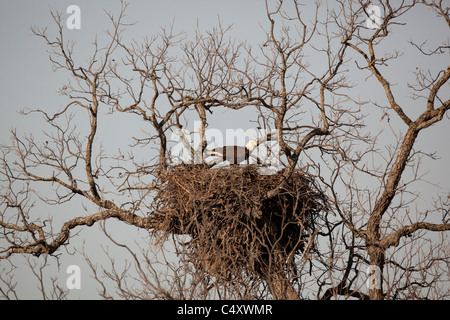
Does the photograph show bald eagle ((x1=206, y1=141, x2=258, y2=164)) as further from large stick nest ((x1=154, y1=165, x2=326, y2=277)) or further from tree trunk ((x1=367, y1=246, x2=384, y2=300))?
tree trunk ((x1=367, y1=246, x2=384, y2=300))

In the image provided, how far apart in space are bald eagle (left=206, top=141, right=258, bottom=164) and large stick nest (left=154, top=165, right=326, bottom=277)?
539 millimetres

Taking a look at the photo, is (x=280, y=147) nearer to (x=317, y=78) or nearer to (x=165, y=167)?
(x=317, y=78)

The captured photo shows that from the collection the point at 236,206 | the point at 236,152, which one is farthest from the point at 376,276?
the point at 236,152

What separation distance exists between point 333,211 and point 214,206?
170cm

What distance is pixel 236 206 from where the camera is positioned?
9.05m

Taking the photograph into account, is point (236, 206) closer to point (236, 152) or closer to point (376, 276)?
point (236, 152)

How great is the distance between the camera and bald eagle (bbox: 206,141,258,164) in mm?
9781

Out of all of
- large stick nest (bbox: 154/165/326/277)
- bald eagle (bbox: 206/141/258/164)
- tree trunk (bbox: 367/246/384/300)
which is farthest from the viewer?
bald eagle (bbox: 206/141/258/164)

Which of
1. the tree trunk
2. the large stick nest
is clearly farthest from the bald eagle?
the tree trunk

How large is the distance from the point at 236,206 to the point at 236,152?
109 cm

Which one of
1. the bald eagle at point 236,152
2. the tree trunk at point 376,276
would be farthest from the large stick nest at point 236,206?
the tree trunk at point 376,276

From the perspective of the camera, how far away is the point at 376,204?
895 centimetres
